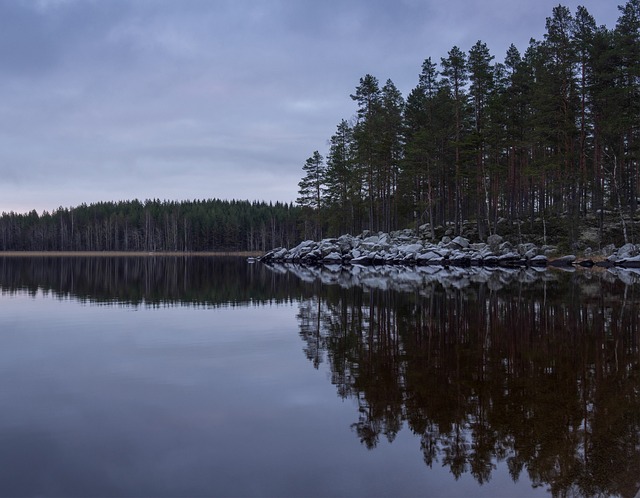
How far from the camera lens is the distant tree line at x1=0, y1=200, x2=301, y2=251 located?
503 ft

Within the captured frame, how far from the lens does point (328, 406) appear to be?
321 inches

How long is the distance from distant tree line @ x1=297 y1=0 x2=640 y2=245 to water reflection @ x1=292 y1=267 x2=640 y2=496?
97.9 feet

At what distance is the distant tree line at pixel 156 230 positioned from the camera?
153 meters

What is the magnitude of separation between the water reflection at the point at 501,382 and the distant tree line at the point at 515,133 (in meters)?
29.9

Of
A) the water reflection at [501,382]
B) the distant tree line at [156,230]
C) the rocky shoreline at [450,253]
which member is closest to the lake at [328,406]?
the water reflection at [501,382]

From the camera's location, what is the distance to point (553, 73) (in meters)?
45.3

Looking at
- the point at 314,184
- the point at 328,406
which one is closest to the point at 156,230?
the point at 314,184

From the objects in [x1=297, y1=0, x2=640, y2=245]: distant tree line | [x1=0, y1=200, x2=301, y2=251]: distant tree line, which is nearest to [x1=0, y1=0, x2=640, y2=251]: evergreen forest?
[x1=297, y1=0, x2=640, y2=245]: distant tree line

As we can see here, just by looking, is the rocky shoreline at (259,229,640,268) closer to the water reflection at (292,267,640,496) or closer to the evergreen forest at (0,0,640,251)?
the evergreen forest at (0,0,640,251)

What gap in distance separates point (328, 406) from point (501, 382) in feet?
10.9

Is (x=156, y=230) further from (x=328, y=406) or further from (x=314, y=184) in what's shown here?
(x=328, y=406)

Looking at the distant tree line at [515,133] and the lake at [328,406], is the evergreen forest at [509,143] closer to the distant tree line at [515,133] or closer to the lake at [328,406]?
the distant tree line at [515,133]

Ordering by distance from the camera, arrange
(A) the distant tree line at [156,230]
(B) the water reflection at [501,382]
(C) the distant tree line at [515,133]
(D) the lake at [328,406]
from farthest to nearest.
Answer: (A) the distant tree line at [156,230]
(C) the distant tree line at [515,133]
(B) the water reflection at [501,382]
(D) the lake at [328,406]

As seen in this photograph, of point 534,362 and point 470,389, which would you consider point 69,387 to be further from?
point 534,362
